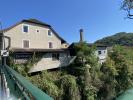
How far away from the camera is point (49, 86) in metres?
24.2

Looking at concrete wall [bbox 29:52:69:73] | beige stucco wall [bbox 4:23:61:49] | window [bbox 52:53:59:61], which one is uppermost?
beige stucco wall [bbox 4:23:61:49]

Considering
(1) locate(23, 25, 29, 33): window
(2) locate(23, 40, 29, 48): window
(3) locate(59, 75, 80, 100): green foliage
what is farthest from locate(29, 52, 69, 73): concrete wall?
A: (1) locate(23, 25, 29, 33): window

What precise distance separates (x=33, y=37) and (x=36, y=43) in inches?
43.5

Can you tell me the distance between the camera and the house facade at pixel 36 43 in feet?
92.5

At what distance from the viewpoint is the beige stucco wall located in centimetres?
2994

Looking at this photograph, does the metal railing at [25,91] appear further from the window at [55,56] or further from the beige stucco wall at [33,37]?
the window at [55,56]

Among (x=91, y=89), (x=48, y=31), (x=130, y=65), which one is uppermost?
(x=48, y=31)

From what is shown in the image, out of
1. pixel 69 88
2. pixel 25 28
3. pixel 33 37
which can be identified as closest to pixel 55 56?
pixel 33 37

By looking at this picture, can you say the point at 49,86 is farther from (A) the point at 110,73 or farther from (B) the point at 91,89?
(A) the point at 110,73

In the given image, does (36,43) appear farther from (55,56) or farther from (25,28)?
(55,56)

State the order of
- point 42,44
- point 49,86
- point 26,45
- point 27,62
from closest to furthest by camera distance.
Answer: point 49,86, point 27,62, point 26,45, point 42,44

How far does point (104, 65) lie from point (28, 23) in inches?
508

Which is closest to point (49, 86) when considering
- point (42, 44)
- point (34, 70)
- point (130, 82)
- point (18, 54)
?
point (34, 70)

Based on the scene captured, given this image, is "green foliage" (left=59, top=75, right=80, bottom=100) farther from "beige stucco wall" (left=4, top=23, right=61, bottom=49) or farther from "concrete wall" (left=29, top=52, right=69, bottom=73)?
"beige stucco wall" (left=4, top=23, right=61, bottom=49)
